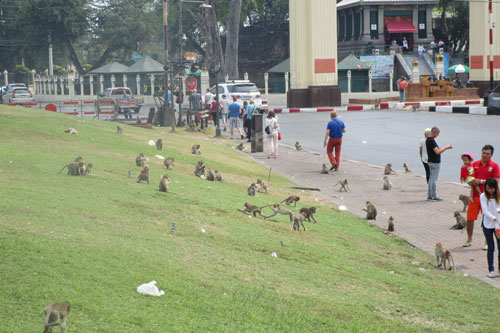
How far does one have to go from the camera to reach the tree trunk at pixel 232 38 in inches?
2219

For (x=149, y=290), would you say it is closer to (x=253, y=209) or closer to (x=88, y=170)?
(x=253, y=209)

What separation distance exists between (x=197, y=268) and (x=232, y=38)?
50619 mm

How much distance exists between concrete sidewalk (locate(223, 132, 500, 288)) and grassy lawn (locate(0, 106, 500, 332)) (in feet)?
1.86

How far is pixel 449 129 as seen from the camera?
3052cm

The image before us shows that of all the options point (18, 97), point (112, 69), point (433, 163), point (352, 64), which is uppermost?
point (112, 69)

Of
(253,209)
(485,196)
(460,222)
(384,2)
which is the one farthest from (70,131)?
(384,2)

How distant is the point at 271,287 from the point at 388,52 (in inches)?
2228

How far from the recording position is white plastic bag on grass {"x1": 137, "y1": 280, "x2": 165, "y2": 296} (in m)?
6.77

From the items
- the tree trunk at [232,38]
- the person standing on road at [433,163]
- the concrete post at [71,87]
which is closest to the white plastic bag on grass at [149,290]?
the person standing on road at [433,163]

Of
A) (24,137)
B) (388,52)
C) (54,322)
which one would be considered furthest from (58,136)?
(388,52)

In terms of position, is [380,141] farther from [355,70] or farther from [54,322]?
[355,70]

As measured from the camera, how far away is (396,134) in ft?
96.7

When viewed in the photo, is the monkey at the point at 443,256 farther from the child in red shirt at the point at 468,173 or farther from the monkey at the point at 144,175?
the monkey at the point at 144,175

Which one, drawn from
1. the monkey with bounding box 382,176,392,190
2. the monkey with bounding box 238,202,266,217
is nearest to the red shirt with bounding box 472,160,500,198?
the monkey with bounding box 238,202,266,217
